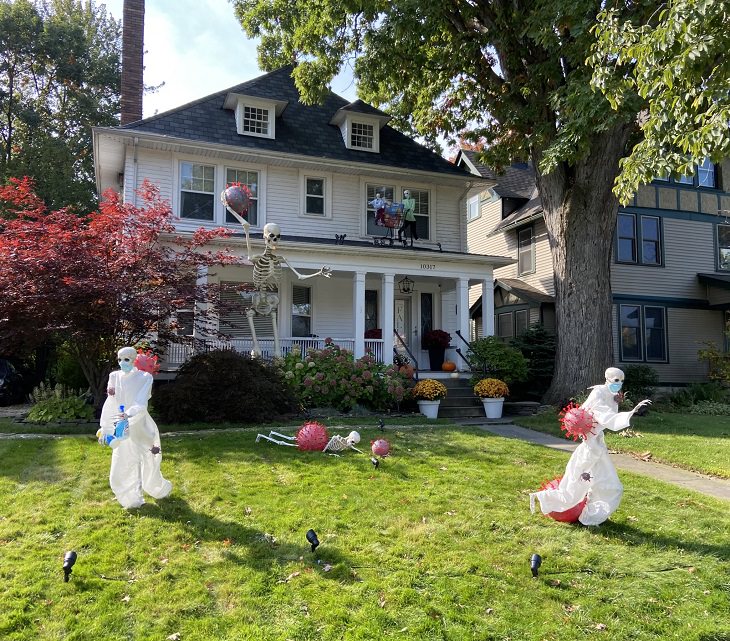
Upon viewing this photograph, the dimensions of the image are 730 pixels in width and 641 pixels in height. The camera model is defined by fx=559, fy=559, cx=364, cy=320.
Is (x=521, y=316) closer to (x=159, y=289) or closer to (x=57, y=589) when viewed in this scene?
(x=159, y=289)

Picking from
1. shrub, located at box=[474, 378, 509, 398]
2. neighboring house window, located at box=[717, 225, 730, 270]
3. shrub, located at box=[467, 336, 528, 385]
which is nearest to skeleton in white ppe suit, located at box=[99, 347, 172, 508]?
shrub, located at box=[474, 378, 509, 398]

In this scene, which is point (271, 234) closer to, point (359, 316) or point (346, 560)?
point (359, 316)

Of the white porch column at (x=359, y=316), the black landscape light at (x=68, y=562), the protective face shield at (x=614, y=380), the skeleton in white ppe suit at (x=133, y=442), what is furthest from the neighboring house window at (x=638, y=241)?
the black landscape light at (x=68, y=562)

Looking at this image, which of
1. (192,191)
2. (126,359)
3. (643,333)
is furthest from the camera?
(643,333)

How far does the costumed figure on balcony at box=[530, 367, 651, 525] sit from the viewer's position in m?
4.96

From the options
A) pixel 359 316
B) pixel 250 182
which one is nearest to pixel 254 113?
pixel 250 182

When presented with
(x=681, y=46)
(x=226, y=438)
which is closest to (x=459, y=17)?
(x=681, y=46)

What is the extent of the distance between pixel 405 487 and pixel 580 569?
2328mm

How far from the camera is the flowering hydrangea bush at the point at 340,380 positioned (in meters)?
11.7

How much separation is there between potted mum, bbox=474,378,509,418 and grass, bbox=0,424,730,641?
606 centimetres

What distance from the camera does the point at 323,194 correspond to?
1619cm

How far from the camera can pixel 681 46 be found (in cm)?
666

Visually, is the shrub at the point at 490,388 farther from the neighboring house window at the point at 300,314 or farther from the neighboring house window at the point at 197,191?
the neighboring house window at the point at 197,191

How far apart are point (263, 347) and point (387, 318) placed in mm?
3206
